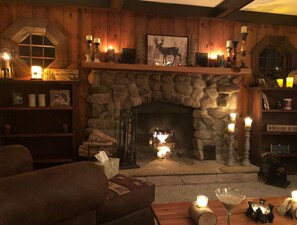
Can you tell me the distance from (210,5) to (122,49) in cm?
137

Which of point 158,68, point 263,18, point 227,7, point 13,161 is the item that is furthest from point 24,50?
point 263,18

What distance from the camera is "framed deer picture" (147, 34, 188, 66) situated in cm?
357

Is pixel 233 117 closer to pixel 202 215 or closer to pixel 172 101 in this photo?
pixel 172 101

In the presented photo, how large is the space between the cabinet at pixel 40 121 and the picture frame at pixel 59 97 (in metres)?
0.01

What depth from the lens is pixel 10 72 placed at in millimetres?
3205

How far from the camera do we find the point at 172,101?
146 inches

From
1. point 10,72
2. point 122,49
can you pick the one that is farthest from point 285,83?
point 10,72

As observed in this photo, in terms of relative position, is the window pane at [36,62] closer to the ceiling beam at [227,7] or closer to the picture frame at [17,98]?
the picture frame at [17,98]

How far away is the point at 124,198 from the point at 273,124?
303 centimetres

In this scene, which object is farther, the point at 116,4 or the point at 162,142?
the point at 162,142

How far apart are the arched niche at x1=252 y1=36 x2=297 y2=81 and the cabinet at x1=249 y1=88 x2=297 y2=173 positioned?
0.34 meters

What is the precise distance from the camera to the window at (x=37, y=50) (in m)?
3.38

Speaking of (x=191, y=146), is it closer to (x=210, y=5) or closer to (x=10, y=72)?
(x=210, y=5)

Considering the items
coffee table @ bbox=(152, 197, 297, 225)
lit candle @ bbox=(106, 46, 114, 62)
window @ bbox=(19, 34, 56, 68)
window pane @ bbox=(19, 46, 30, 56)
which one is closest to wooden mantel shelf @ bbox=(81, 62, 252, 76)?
lit candle @ bbox=(106, 46, 114, 62)
